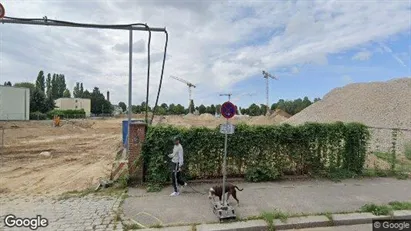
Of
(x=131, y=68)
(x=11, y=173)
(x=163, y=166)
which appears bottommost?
(x=11, y=173)

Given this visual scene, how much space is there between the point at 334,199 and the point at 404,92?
31.3m

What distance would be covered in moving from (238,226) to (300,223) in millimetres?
1313

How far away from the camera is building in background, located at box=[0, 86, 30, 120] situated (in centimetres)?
4984

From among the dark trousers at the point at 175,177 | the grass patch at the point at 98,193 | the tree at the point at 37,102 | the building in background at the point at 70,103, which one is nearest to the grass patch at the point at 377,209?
the dark trousers at the point at 175,177

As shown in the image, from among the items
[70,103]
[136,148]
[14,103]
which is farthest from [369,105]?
[70,103]

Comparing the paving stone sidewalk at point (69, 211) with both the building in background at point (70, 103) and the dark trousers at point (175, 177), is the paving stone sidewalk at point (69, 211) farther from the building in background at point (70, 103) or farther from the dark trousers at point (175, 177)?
the building in background at point (70, 103)

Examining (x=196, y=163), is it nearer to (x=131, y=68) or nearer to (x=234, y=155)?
(x=234, y=155)

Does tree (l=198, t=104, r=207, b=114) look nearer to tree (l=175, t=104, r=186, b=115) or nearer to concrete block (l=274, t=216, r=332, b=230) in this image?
tree (l=175, t=104, r=186, b=115)

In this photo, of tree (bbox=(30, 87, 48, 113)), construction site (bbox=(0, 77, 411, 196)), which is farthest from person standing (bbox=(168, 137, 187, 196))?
tree (bbox=(30, 87, 48, 113))

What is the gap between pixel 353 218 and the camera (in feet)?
18.9

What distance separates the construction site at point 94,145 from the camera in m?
10.1

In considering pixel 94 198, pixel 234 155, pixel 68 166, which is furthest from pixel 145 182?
pixel 68 166

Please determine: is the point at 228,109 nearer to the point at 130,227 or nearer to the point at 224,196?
the point at 224,196

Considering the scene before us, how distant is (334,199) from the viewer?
696cm
